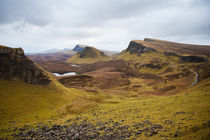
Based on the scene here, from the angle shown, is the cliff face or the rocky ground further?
the cliff face

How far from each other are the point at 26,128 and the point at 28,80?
91.5 feet

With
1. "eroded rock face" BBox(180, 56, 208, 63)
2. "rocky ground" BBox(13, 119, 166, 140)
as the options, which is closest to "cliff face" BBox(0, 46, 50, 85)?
"rocky ground" BBox(13, 119, 166, 140)

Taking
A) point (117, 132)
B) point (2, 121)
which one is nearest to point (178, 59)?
point (117, 132)

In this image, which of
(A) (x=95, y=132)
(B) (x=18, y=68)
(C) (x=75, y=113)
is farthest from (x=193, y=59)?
(B) (x=18, y=68)

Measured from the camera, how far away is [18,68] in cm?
5000

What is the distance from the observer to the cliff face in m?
47.1

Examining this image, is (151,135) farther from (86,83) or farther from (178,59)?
(178,59)

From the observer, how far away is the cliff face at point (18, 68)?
47.1 metres

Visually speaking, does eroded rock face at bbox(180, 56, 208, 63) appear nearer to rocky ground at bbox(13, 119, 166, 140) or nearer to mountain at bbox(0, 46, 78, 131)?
mountain at bbox(0, 46, 78, 131)

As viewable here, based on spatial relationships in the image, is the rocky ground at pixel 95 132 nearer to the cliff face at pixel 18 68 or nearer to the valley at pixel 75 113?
the valley at pixel 75 113

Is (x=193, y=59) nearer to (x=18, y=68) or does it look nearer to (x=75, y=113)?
(x=75, y=113)

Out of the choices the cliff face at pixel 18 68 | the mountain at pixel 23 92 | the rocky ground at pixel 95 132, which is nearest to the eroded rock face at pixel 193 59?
the mountain at pixel 23 92

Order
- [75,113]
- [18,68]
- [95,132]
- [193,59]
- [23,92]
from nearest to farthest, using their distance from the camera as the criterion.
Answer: [95,132] → [75,113] → [23,92] → [18,68] → [193,59]

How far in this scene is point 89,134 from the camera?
23.2 m
